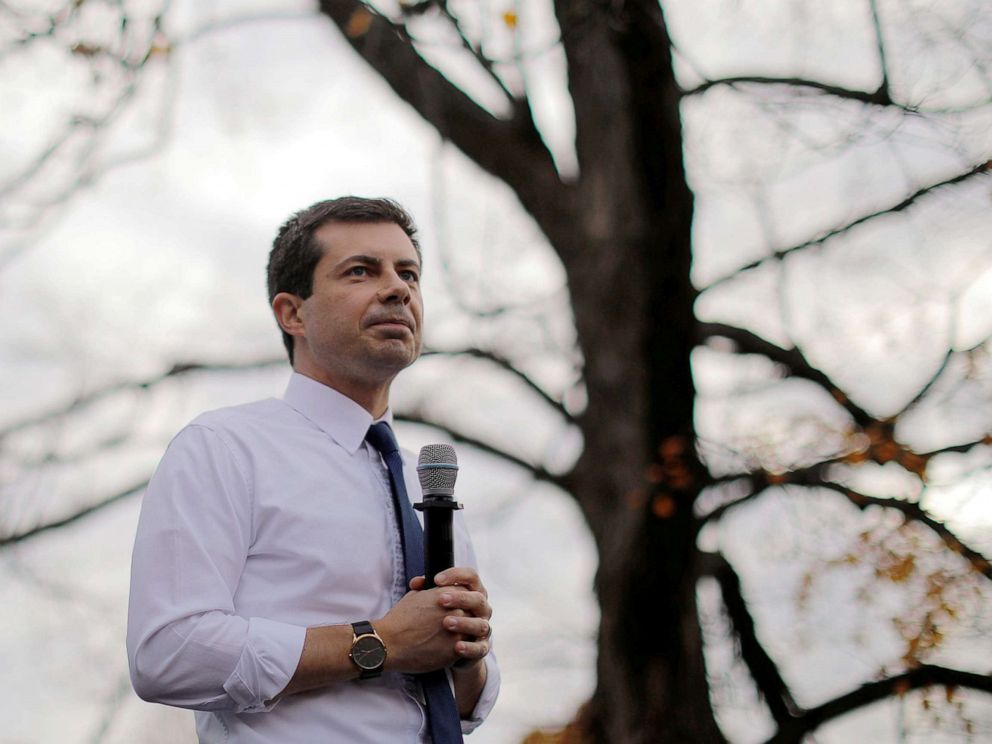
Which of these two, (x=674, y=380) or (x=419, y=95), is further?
(x=419, y=95)

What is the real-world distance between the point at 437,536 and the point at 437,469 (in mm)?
148

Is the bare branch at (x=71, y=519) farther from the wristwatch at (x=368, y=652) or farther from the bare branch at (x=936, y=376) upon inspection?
the wristwatch at (x=368, y=652)

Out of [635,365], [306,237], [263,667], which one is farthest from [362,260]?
[635,365]

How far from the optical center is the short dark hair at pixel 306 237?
8.45 ft

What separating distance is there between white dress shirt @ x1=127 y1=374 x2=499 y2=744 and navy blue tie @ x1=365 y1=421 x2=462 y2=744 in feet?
0.09

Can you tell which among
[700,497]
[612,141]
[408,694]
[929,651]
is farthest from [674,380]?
[408,694]

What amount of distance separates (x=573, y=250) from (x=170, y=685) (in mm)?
4562

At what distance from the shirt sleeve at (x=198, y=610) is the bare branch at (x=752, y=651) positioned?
439 cm

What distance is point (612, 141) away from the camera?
612 cm

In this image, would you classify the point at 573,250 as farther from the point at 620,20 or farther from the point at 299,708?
the point at 299,708

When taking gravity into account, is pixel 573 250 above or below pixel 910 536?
above

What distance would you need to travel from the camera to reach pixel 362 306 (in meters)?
2.44

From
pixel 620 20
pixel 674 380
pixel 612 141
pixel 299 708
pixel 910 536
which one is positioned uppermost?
pixel 620 20

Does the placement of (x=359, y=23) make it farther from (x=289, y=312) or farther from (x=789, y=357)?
(x=289, y=312)
